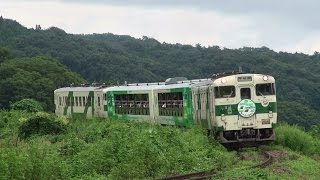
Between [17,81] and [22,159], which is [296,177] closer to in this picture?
[22,159]

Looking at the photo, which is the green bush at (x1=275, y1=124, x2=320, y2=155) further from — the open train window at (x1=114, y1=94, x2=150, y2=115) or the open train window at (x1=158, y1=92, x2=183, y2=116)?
the open train window at (x1=114, y1=94, x2=150, y2=115)

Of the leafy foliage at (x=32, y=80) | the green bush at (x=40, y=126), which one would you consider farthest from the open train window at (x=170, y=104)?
the leafy foliage at (x=32, y=80)

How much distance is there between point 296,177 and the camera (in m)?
15.9

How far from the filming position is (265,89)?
21.9 meters

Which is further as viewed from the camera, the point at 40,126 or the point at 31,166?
the point at 40,126

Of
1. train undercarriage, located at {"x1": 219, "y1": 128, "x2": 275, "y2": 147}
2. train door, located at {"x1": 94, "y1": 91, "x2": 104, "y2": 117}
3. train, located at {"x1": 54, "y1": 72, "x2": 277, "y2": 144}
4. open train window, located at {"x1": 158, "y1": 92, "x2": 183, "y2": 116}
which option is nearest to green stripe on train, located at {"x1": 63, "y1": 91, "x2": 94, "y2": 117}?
train door, located at {"x1": 94, "y1": 91, "x2": 104, "y2": 117}

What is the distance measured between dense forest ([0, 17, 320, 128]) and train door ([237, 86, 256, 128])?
54174 millimetres

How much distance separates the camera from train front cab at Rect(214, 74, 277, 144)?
21.4 metres

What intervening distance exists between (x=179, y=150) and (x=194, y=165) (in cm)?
112

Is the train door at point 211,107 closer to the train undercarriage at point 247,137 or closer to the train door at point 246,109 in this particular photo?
the train undercarriage at point 247,137

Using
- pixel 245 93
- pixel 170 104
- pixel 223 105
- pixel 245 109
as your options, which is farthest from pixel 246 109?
pixel 170 104

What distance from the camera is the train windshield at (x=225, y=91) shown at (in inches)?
846

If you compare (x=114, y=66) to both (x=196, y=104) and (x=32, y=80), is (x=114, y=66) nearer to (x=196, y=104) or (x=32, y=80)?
(x=32, y=80)

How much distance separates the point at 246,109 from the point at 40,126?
1202cm
